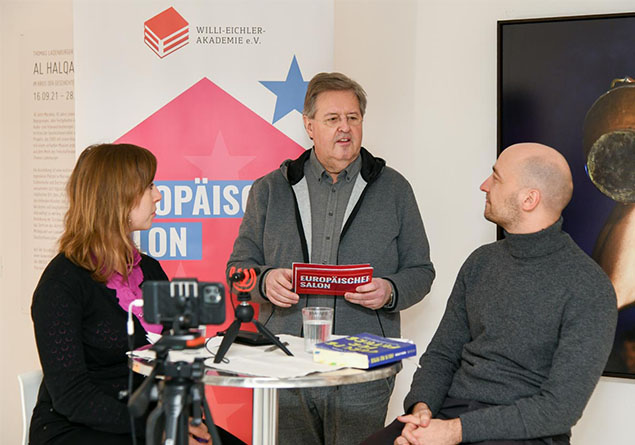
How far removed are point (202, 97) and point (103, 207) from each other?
45.7 inches

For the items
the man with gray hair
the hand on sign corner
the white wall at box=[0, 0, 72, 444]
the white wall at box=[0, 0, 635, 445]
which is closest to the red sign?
the hand on sign corner

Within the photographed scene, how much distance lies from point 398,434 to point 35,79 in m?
3.19

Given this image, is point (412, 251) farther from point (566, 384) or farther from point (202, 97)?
point (202, 97)

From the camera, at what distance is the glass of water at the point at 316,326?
2.29 m

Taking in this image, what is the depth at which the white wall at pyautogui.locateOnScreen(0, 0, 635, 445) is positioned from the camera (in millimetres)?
3676

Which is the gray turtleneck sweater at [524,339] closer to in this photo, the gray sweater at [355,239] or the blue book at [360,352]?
the blue book at [360,352]

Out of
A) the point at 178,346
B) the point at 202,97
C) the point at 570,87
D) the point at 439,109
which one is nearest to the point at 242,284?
the point at 178,346

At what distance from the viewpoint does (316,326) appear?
2285mm

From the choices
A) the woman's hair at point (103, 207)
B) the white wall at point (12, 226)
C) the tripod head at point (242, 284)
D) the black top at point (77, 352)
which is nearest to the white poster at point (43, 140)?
the white wall at point (12, 226)

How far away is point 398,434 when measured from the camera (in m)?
2.31

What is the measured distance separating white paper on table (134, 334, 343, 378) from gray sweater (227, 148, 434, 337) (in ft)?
1.57

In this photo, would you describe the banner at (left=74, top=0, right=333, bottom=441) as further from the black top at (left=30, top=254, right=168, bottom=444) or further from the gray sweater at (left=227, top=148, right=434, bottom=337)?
the black top at (left=30, top=254, right=168, bottom=444)

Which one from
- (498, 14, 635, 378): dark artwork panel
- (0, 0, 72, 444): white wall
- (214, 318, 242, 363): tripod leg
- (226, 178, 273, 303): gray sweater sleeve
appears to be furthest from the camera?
(0, 0, 72, 444): white wall

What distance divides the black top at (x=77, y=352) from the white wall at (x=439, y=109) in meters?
1.94
